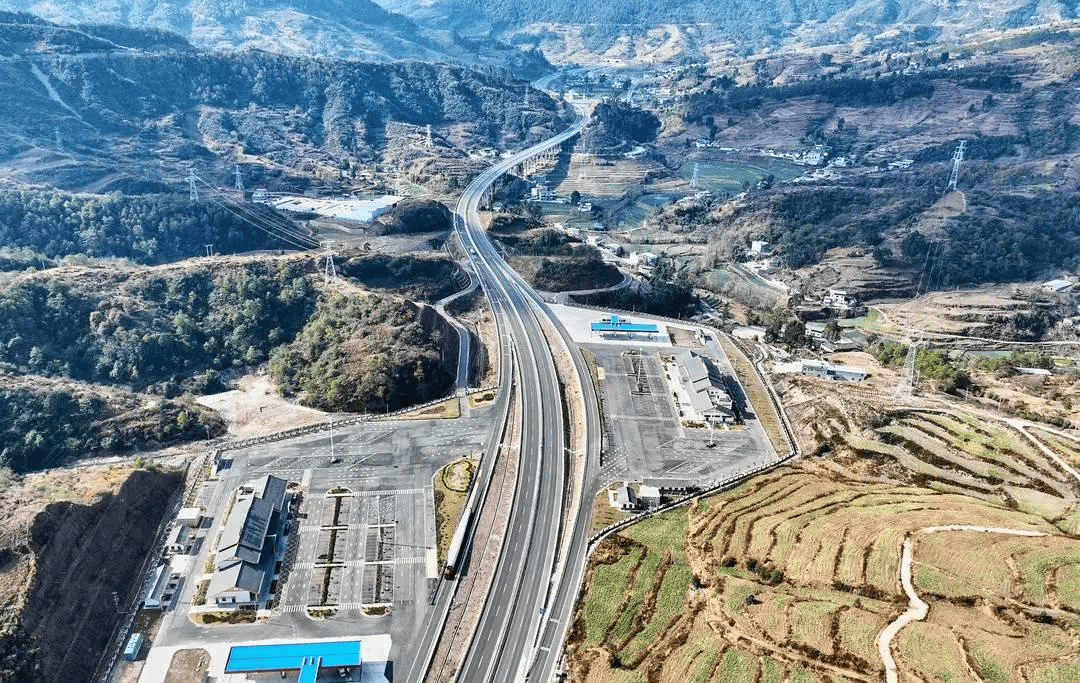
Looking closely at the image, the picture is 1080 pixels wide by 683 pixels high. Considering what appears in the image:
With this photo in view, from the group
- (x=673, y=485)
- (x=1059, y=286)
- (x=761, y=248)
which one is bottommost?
(x=673, y=485)

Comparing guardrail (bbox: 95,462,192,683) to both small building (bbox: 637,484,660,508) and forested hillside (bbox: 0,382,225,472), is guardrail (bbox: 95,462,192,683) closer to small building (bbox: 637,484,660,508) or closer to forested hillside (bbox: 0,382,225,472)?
forested hillside (bbox: 0,382,225,472)

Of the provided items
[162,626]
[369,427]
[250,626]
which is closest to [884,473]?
[369,427]

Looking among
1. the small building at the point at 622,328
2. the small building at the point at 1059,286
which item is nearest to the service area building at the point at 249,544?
the small building at the point at 622,328

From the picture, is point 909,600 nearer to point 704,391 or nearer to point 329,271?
point 704,391

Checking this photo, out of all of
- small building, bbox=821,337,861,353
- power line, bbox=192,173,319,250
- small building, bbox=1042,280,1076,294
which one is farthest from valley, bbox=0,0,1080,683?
small building, bbox=821,337,861,353

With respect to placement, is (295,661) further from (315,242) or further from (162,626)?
(315,242)

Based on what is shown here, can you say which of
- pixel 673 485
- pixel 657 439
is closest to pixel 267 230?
pixel 657 439
